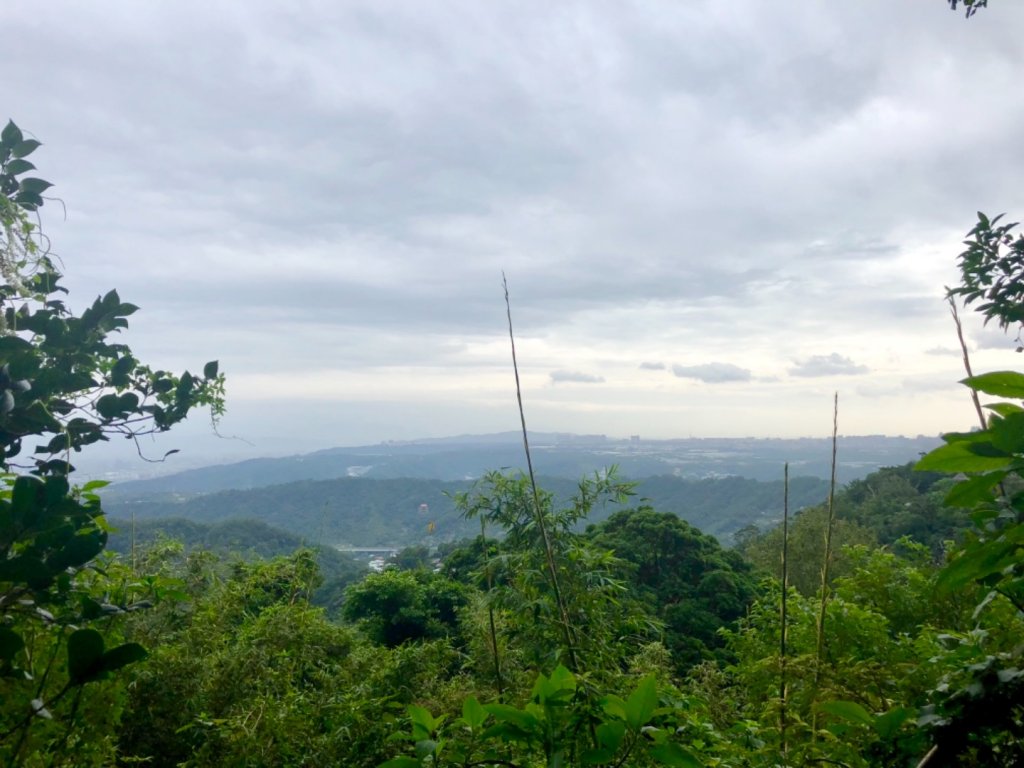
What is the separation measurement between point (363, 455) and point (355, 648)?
30.8 meters

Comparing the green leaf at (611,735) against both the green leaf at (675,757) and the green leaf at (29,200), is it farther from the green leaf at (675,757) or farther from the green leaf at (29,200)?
the green leaf at (29,200)

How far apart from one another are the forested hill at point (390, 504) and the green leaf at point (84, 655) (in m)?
17.7

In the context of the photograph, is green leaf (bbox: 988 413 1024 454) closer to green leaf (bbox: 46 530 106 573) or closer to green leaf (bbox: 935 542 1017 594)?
green leaf (bbox: 935 542 1017 594)

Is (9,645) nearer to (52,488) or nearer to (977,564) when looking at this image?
(52,488)

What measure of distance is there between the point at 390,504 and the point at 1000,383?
28400 millimetres

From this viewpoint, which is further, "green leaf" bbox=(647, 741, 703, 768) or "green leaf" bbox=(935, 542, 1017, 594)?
"green leaf" bbox=(647, 741, 703, 768)

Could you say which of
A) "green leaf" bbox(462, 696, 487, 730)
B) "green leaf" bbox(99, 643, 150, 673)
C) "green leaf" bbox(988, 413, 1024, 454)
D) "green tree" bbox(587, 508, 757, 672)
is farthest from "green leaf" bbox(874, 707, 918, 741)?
"green tree" bbox(587, 508, 757, 672)

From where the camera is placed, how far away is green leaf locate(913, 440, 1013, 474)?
2.26ft

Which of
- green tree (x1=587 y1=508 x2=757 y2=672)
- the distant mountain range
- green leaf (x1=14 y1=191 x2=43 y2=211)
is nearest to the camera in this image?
green leaf (x1=14 y1=191 x2=43 y2=211)

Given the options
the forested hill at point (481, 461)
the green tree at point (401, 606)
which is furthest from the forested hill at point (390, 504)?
the green tree at point (401, 606)

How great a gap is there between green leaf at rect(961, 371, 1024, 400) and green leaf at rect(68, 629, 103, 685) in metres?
1.21

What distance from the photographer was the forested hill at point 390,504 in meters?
22.2

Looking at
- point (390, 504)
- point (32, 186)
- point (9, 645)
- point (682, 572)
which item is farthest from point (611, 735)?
point (390, 504)

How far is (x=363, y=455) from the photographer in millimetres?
34438
